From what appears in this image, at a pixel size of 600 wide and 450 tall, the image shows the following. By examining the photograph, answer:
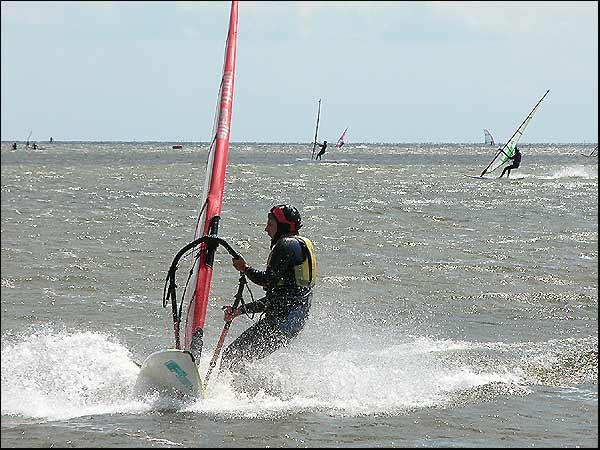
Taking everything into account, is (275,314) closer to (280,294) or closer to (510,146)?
(280,294)

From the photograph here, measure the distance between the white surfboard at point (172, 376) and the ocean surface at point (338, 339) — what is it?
124mm

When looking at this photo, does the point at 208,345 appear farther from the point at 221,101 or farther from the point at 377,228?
the point at 377,228

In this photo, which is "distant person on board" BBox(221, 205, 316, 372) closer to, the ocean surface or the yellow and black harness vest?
the yellow and black harness vest

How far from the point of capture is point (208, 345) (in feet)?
26.9

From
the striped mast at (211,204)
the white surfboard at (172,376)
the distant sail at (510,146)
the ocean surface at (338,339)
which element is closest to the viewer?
the ocean surface at (338,339)

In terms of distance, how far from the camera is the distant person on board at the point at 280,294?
648 centimetres

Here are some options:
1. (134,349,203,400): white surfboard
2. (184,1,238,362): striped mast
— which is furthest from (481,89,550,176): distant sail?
(134,349,203,400): white surfboard

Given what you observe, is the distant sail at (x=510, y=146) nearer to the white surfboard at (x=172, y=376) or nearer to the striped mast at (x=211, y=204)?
the striped mast at (x=211, y=204)

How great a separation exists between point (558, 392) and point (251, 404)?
6.83ft

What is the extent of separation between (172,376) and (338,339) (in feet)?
8.66

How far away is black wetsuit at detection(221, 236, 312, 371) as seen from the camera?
650 cm

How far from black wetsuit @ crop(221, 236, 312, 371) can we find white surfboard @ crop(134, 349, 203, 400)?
27cm

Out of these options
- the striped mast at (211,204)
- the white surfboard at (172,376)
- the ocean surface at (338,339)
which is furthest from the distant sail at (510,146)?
the white surfboard at (172,376)

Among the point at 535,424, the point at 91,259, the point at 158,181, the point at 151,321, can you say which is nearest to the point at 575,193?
the point at 158,181
